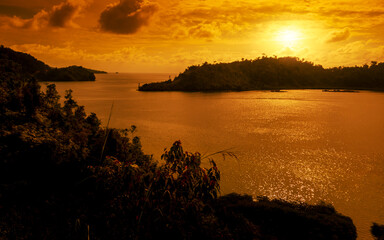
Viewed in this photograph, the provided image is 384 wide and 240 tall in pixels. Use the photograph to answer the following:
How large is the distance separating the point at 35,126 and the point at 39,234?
4795mm

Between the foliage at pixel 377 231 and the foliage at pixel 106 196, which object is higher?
the foliage at pixel 106 196

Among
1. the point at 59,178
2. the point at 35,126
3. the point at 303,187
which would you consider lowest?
the point at 303,187

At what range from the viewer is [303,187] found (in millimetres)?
12367

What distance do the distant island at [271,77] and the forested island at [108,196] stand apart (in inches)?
2733

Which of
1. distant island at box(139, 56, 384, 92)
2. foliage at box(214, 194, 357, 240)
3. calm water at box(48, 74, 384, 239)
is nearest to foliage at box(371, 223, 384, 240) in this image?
calm water at box(48, 74, 384, 239)

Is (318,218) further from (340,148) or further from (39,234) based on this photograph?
(340,148)

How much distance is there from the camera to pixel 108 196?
23.3 feet

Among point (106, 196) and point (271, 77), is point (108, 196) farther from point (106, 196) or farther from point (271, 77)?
point (271, 77)

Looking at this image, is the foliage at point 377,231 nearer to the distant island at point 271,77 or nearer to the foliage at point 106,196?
the foliage at point 106,196

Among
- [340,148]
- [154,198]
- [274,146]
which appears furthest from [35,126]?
[340,148]

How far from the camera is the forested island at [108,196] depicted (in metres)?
5.14

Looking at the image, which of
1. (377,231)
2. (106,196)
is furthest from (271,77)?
(106,196)

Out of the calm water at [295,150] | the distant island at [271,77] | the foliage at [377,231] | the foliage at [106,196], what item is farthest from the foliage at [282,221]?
the distant island at [271,77]

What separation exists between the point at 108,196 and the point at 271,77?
103 metres
